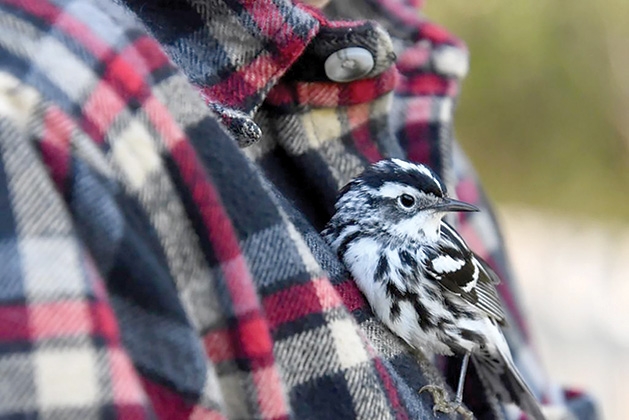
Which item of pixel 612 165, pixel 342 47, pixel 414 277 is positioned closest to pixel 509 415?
pixel 414 277

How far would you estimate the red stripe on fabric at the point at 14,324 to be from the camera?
0.86m

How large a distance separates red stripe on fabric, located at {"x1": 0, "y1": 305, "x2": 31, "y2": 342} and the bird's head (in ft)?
3.14

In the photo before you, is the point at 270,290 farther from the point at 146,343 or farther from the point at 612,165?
the point at 612,165

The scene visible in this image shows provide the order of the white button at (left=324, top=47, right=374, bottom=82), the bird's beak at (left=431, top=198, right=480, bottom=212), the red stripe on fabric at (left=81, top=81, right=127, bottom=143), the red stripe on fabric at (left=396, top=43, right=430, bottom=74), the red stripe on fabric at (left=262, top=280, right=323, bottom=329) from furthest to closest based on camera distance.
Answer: the red stripe on fabric at (left=396, top=43, right=430, bottom=74)
the bird's beak at (left=431, top=198, right=480, bottom=212)
the white button at (left=324, top=47, right=374, bottom=82)
the red stripe on fabric at (left=262, top=280, right=323, bottom=329)
the red stripe on fabric at (left=81, top=81, right=127, bottom=143)

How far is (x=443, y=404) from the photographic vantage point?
138 cm

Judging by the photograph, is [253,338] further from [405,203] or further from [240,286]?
[405,203]

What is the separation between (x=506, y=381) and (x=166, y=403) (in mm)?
1078

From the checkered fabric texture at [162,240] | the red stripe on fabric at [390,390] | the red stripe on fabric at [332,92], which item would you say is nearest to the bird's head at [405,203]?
the red stripe on fabric at [332,92]

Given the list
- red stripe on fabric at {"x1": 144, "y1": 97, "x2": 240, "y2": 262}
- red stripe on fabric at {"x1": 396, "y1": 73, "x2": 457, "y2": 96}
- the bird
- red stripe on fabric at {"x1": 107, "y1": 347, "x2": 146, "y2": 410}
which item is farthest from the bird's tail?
red stripe on fabric at {"x1": 107, "y1": 347, "x2": 146, "y2": 410}

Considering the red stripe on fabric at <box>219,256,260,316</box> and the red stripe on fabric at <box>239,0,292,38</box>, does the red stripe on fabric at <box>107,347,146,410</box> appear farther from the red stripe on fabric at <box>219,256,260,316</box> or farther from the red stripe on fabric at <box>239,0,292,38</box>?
the red stripe on fabric at <box>239,0,292,38</box>

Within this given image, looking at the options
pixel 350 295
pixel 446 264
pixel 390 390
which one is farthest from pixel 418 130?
pixel 390 390

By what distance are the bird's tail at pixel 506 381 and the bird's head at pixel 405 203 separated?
29 centimetres

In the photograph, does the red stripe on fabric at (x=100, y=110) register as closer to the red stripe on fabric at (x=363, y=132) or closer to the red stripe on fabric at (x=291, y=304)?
the red stripe on fabric at (x=291, y=304)

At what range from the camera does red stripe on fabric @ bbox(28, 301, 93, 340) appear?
0.88m
